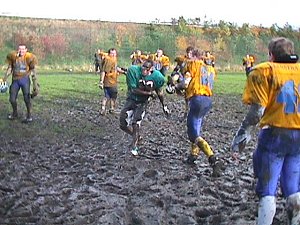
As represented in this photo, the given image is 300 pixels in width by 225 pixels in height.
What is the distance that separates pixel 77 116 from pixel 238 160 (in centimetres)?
686

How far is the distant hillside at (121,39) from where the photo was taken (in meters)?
49.6

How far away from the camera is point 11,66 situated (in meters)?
14.8

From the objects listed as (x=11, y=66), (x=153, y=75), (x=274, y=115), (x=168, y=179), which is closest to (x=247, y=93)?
(x=274, y=115)

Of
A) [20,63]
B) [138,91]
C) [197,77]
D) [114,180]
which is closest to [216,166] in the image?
[197,77]

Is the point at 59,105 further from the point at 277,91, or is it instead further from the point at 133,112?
the point at 277,91

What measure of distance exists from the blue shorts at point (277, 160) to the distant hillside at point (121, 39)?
128 ft

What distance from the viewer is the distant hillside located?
49.6 metres

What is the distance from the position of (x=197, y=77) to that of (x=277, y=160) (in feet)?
13.0

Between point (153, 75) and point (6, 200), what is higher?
point (153, 75)

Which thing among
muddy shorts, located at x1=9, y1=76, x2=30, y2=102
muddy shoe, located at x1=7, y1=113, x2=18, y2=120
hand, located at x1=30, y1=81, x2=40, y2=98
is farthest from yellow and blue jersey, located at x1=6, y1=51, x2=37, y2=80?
muddy shoe, located at x1=7, y1=113, x2=18, y2=120

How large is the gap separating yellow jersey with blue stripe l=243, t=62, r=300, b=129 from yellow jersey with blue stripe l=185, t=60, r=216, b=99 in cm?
383

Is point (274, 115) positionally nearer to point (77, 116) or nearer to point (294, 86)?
point (294, 86)

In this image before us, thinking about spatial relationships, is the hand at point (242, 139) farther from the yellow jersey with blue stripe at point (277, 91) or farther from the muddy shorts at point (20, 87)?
the muddy shorts at point (20, 87)

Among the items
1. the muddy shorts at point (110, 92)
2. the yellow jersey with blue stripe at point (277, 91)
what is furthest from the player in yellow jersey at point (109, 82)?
the yellow jersey with blue stripe at point (277, 91)
